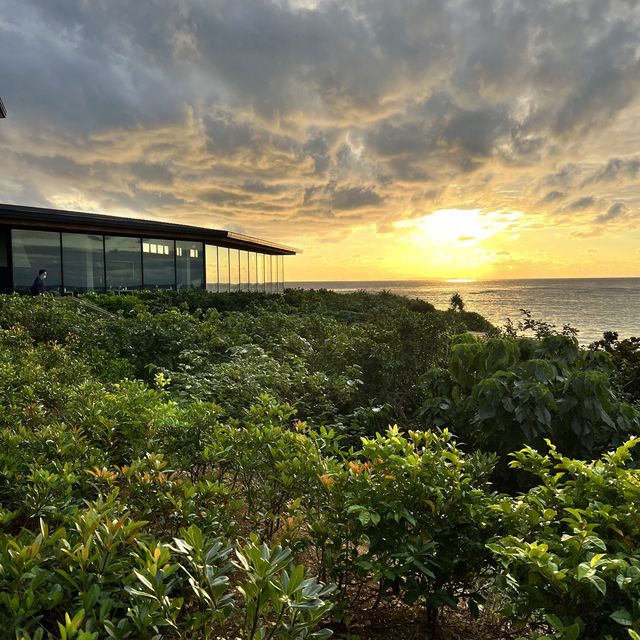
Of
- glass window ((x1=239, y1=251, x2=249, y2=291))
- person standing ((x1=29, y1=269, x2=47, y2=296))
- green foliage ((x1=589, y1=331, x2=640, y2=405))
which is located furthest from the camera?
glass window ((x1=239, y1=251, x2=249, y2=291))

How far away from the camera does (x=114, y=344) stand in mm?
8344

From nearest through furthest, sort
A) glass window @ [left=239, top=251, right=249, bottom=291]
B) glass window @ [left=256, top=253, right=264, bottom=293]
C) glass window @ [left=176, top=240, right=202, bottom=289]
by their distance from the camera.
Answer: glass window @ [left=176, top=240, right=202, bottom=289] < glass window @ [left=239, top=251, right=249, bottom=291] < glass window @ [left=256, top=253, right=264, bottom=293]

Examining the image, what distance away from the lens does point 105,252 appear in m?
21.4

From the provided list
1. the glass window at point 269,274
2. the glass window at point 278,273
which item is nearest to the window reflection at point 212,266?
the glass window at point 269,274

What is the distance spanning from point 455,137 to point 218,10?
7878 millimetres

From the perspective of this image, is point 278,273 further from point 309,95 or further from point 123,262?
point 309,95

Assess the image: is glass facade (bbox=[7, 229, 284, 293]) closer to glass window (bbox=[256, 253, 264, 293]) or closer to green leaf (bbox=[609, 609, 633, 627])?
glass window (bbox=[256, 253, 264, 293])

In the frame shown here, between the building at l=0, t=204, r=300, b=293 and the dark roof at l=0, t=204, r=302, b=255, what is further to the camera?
the building at l=0, t=204, r=300, b=293

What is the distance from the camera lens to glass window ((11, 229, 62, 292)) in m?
19.4

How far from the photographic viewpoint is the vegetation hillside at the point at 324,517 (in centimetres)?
152

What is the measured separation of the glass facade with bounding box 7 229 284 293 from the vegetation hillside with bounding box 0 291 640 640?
17318mm

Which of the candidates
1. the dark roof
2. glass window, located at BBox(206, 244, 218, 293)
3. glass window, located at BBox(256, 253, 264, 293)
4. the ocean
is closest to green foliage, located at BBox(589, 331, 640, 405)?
the ocean

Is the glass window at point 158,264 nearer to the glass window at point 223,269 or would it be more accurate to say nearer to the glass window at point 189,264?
the glass window at point 189,264

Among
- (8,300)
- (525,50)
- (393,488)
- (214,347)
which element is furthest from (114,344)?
(525,50)
